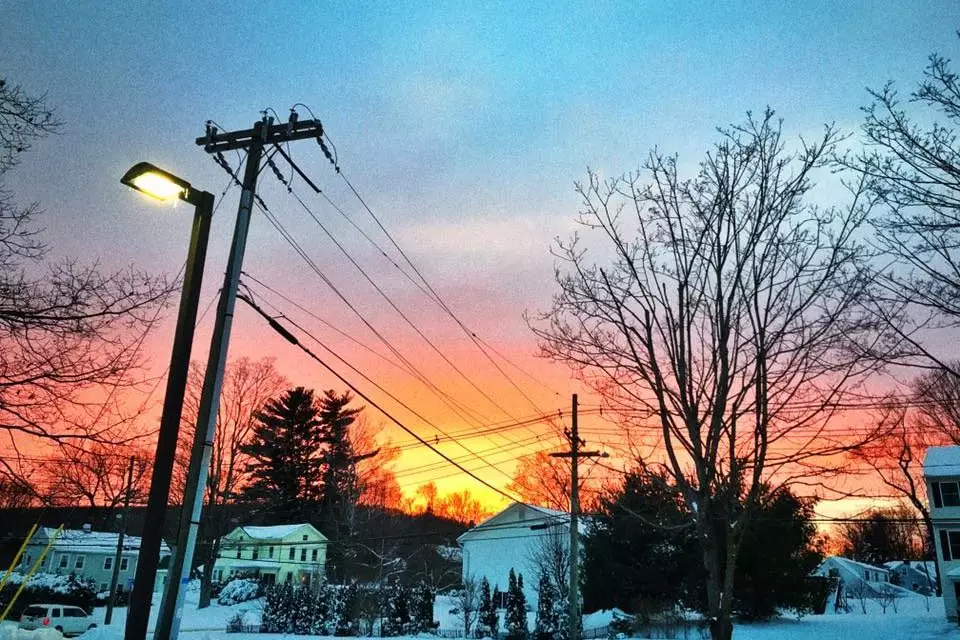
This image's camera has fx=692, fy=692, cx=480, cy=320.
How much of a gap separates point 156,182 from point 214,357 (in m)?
3.11

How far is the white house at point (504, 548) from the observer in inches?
1764

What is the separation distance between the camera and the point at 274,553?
57.5m

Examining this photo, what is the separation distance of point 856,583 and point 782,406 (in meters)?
55.6

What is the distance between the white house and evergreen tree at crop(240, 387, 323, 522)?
16.6 m

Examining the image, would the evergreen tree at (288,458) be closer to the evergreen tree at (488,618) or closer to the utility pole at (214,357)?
the evergreen tree at (488,618)

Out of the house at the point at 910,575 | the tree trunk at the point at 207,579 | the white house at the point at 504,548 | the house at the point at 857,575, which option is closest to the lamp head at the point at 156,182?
the white house at the point at 504,548

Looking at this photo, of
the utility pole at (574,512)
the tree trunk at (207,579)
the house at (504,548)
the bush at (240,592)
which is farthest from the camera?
the bush at (240,592)

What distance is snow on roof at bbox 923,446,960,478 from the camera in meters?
33.9

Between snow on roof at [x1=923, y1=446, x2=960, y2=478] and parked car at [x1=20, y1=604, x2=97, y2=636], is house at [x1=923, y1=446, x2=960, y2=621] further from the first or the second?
parked car at [x1=20, y1=604, x2=97, y2=636]

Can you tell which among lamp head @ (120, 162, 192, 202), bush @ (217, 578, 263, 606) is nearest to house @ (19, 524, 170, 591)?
bush @ (217, 578, 263, 606)

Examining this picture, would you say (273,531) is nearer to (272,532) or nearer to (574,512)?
(272,532)

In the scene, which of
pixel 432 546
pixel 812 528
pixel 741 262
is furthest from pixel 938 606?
pixel 741 262

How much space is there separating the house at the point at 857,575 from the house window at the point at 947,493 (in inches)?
853

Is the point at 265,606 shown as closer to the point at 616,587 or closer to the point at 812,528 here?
the point at 616,587
